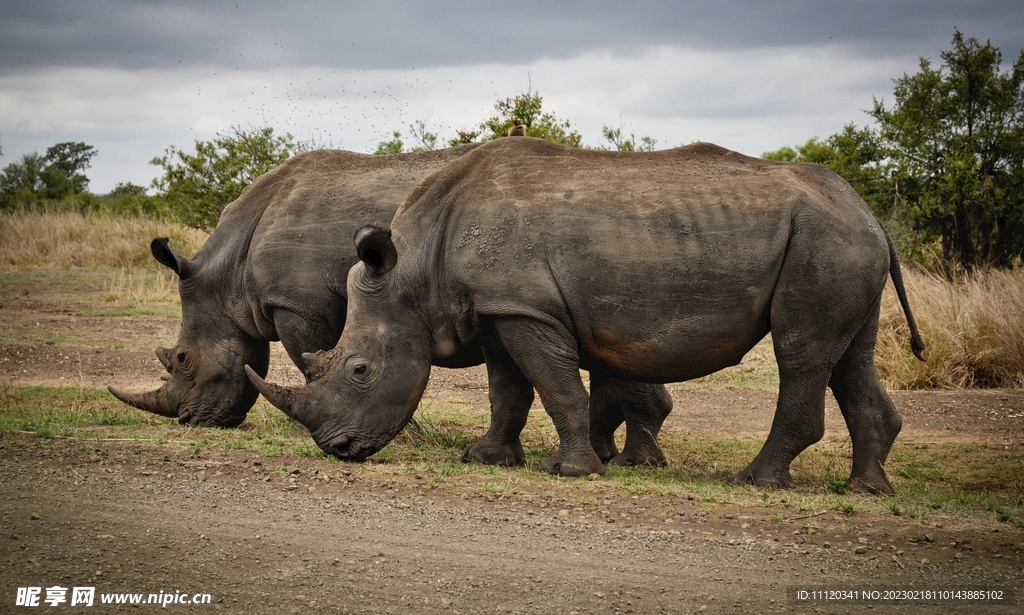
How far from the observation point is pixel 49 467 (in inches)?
294

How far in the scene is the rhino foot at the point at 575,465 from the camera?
8.02 metres

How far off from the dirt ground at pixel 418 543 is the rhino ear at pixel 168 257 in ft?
6.50

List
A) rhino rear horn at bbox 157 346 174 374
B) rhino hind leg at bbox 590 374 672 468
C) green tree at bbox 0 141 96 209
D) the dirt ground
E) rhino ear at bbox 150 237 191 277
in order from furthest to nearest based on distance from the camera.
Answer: green tree at bbox 0 141 96 209 < rhino rear horn at bbox 157 346 174 374 < rhino ear at bbox 150 237 191 277 < rhino hind leg at bbox 590 374 672 468 < the dirt ground

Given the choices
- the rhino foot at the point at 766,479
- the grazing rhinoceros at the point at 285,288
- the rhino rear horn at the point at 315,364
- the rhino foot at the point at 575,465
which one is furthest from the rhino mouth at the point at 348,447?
the rhino foot at the point at 766,479

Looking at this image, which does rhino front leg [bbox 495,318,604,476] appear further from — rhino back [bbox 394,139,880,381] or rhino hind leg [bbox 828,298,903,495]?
rhino hind leg [bbox 828,298,903,495]

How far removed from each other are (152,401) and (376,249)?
2.98 meters

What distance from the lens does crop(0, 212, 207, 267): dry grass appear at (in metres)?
23.9

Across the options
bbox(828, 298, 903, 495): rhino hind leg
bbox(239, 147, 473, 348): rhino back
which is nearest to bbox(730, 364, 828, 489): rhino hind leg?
bbox(828, 298, 903, 495): rhino hind leg

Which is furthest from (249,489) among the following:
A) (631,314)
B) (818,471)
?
(818,471)

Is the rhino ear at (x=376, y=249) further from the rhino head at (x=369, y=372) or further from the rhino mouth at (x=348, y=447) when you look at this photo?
the rhino mouth at (x=348, y=447)

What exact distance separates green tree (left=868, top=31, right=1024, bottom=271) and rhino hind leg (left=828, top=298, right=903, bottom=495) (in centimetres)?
976

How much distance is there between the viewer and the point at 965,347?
13.0m

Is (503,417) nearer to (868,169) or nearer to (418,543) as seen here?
(418,543)

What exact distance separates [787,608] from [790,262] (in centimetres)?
299
